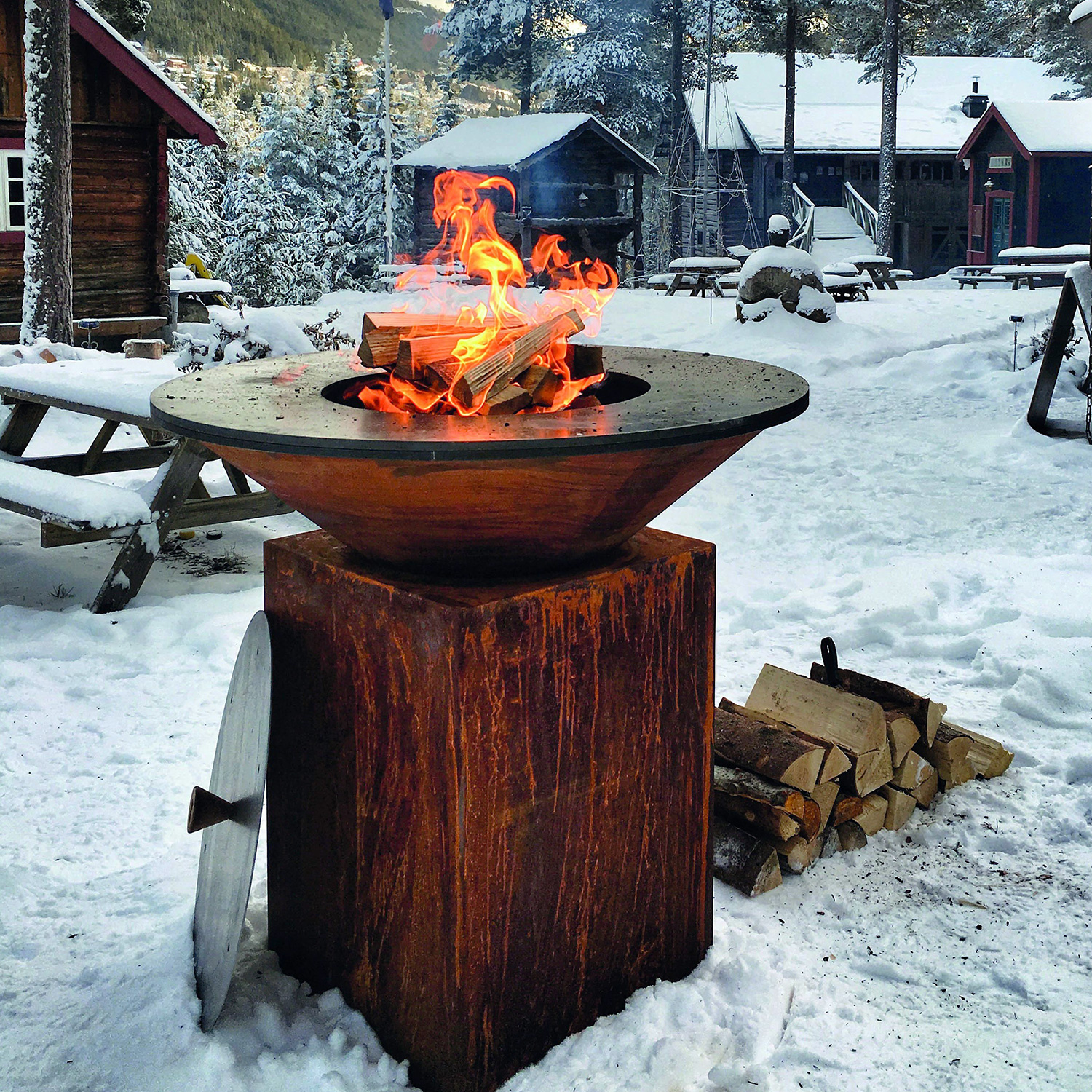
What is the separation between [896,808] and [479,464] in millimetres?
1962

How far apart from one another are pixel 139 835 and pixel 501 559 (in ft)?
5.48

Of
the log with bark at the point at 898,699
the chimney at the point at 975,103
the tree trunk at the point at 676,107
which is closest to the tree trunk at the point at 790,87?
the tree trunk at the point at 676,107

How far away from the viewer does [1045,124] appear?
2728 centimetres

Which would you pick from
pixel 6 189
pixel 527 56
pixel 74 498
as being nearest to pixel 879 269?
pixel 527 56

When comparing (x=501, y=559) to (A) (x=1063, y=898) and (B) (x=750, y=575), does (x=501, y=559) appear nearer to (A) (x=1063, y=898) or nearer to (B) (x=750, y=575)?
(A) (x=1063, y=898)

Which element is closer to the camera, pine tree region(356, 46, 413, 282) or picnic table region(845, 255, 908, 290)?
picnic table region(845, 255, 908, 290)

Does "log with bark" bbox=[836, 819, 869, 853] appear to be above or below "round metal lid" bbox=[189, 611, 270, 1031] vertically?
below

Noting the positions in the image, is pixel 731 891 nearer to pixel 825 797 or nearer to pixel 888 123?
pixel 825 797

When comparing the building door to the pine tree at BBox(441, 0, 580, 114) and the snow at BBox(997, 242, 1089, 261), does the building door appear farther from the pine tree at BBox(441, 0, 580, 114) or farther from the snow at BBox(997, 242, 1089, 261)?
the pine tree at BBox(441, 0, 580, 114)

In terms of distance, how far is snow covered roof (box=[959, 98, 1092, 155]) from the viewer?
26734 millimetres

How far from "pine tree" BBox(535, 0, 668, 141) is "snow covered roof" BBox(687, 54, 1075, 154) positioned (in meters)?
1.34

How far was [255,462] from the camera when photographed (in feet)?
7.55

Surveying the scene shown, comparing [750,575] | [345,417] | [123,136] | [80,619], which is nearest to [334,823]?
[345,417]

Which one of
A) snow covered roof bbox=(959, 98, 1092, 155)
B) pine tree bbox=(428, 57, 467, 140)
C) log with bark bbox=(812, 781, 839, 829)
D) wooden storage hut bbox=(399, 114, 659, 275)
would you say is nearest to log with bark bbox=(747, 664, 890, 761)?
log with bark bbox=(812, 781, 839, 829)
